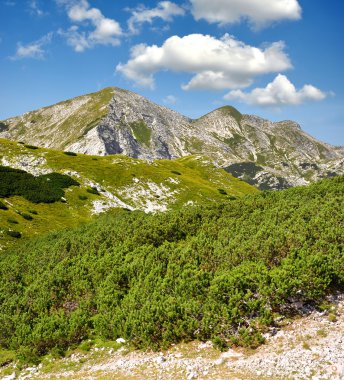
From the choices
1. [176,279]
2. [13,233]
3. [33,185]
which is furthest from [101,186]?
[176,279]

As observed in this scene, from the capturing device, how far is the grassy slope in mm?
53281

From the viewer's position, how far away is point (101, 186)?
2822 inches

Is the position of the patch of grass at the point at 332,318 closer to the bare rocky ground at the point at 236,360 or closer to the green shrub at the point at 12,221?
the bare rocky ground at the point at 236,360

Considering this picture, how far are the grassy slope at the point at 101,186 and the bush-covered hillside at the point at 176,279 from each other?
25.9 meters

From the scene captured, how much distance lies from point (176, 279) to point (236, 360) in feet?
17.9

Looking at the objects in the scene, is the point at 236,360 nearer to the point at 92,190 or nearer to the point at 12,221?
the point at 12,221

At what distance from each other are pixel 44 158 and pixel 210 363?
2842 inches

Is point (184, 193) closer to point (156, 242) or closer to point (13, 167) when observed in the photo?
point (13, 167)

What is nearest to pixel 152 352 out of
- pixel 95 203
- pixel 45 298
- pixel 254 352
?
pixel 254 352

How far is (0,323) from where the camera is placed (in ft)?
61.6

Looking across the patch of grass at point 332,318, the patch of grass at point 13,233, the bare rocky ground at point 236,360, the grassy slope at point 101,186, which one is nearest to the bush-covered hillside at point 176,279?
the bare rocky ground at point 236,360

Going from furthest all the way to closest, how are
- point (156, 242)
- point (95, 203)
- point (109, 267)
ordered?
point (95, 203) < point (156, 242) < point (109, 267)

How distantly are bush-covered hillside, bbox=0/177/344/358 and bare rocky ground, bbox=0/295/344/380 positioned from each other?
0.67 meters

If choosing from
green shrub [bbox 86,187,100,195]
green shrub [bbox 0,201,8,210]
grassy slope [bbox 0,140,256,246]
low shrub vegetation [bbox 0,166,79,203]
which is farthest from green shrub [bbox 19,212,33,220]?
green shrub [bbox 86,187,100,195]
